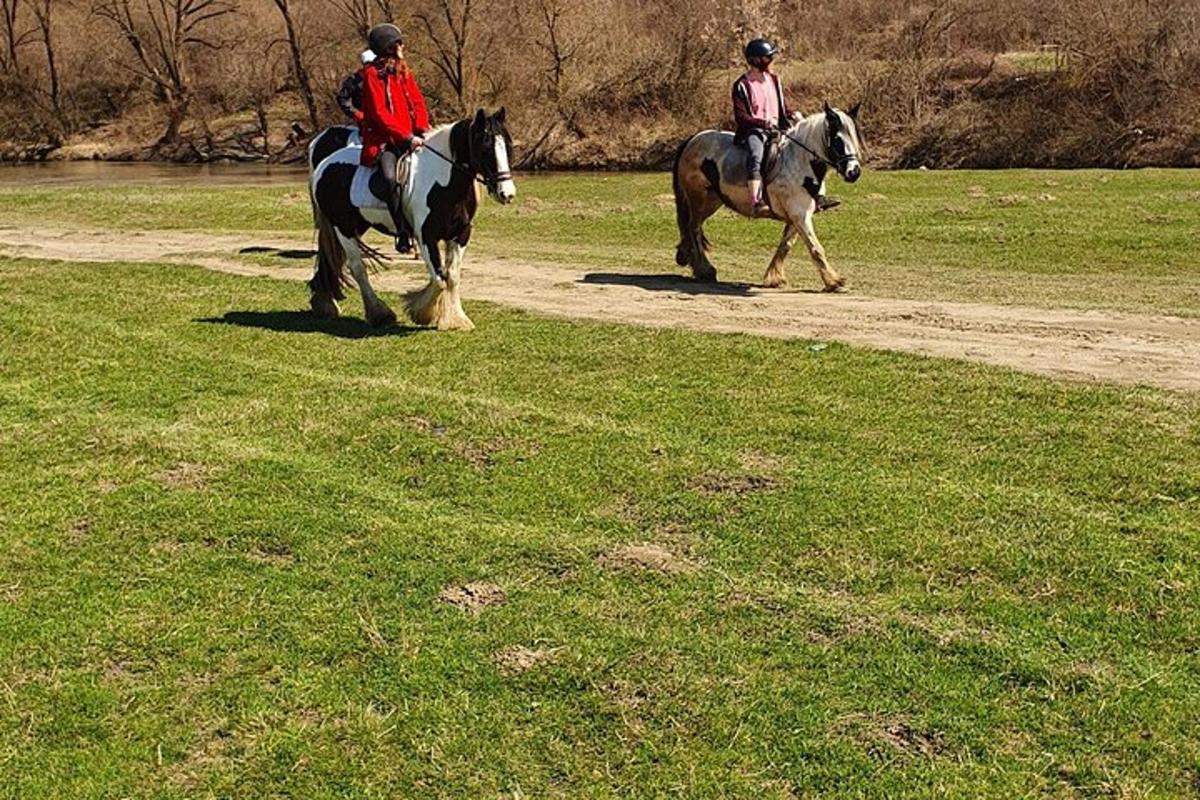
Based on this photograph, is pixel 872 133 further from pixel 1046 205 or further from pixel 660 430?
pixel 660 430

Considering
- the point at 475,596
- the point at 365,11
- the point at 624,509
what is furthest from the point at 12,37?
the point at 475,596

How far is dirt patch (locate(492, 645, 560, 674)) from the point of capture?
15.2 feet

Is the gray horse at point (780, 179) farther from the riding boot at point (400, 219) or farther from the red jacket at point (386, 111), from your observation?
the riding boot at point (400, 219)

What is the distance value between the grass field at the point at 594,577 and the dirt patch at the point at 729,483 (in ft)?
0.09

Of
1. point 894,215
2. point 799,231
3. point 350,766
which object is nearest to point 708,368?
point 799,231

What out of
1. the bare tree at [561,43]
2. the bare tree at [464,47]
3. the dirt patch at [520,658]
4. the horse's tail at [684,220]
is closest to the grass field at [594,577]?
the dirt patch at [520,658]

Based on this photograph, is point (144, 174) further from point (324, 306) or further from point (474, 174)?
point (474, 174)

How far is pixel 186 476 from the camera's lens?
268 inches

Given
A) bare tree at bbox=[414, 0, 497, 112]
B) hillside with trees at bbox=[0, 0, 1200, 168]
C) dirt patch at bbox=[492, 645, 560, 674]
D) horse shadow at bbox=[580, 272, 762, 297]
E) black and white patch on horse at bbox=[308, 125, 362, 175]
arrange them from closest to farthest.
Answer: dirt patch at bbox=[492, 645, 560, 674]
horse shadow at bbox=[580, 272, 762, 297]
black and white patch on horse at bbox=[308, 125, 362, 175]
hillside with trees at bbox=[0, 0, 1200, 168]
bare tree at bbox=[414, 0, 497, 112]

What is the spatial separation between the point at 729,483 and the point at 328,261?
640 centimetres

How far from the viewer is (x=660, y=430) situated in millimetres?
7355

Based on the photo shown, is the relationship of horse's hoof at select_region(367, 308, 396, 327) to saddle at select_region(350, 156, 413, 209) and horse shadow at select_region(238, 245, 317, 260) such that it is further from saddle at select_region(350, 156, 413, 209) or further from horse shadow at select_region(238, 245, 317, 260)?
horse shadow at select_region(238, 245, 317, 260)

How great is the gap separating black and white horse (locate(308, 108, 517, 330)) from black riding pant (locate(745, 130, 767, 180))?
355 centimetres

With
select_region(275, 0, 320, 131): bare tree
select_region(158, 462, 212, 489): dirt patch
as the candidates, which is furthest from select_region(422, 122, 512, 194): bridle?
select_region(275, 0, 320, 131): bare tree
